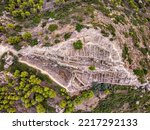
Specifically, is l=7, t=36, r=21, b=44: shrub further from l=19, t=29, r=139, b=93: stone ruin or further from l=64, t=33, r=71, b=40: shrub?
l=64, t=33, r=71, b=40: shrub

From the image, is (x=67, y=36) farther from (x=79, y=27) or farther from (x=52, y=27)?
(x=52, y=27)

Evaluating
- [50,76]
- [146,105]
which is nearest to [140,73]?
[146,105]

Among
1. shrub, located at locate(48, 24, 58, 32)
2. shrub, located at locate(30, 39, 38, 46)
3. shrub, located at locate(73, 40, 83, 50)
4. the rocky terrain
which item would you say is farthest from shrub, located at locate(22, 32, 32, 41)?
shrub, located at locate(73, 40, 83, 50)

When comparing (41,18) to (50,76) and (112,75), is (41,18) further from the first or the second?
(112,75)

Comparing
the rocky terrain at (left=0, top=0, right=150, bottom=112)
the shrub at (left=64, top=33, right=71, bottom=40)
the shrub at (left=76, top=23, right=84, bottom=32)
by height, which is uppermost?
the shrub at (left=76, top=23, right=84, bottom=32)

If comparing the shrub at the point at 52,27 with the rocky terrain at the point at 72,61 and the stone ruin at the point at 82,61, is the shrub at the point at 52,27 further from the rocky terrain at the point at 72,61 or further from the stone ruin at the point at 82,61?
the stone ruin at the point at 82,61

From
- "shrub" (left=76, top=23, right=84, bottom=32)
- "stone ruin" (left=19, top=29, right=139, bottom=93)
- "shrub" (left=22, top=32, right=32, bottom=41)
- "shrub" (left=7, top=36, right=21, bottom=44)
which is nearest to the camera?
"stone ruin" (left=19, top=29, right=139, bottom=93)

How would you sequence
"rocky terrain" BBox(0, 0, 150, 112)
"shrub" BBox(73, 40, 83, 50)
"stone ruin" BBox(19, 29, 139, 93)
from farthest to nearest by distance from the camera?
1. "rocky terrain" BBox(0, 0, 150, 112)
2. "stone ruin" BBox(19, 29, 139, 93)
3. "shrub" BBox(73, 40, 83, 50)

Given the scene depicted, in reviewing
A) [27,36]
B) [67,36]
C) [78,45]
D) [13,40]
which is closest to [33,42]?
[27,36]

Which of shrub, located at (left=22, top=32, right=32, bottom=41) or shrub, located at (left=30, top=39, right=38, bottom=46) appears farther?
shrub, located at (left=22, top=32, right=32, bottom=41)
